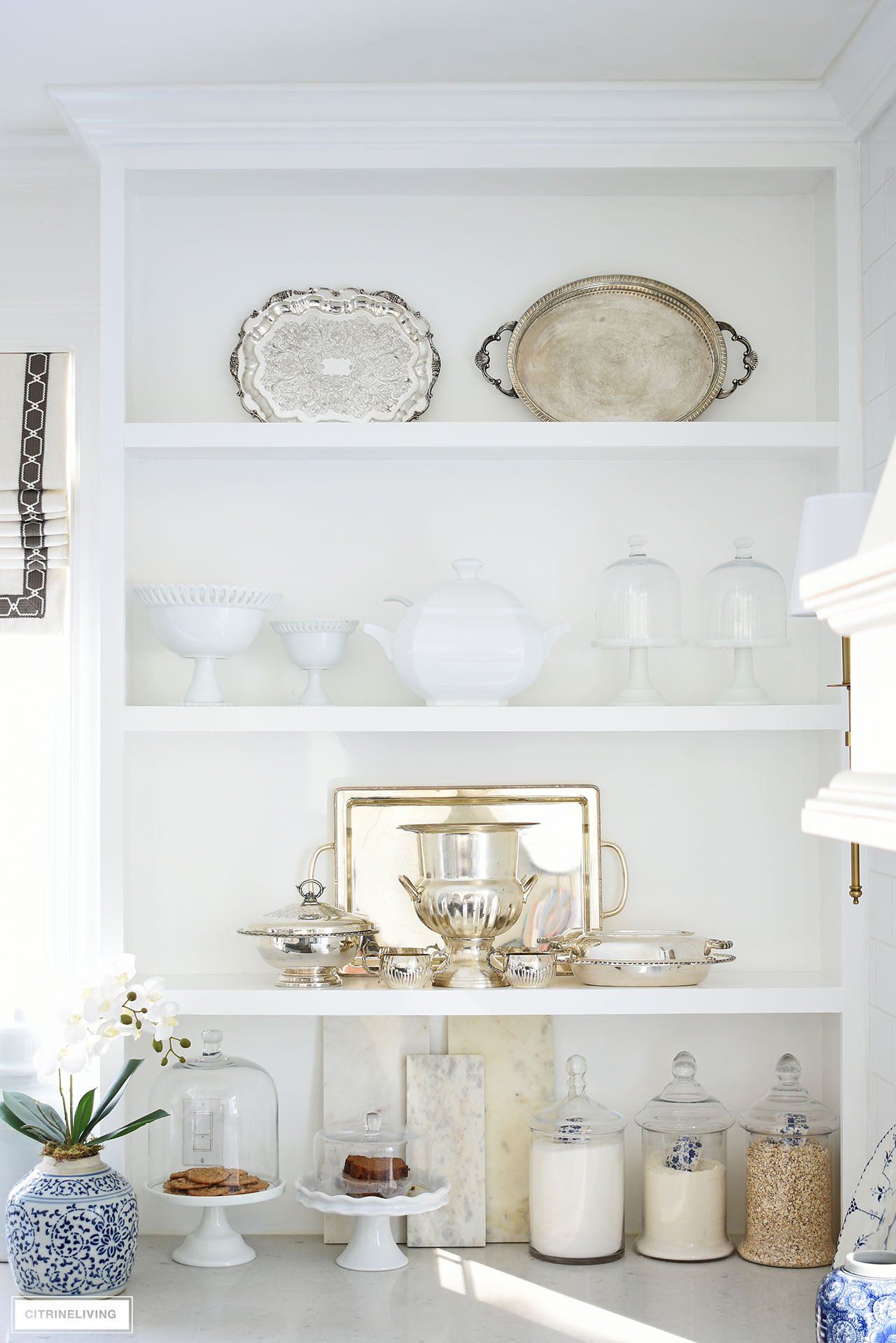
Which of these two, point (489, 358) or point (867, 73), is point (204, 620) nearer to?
point (489, 358)

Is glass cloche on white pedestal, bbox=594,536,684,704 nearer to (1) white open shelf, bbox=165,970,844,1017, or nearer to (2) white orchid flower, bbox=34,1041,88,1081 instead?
(1) white open shelf, bbox=165,970,844,1017

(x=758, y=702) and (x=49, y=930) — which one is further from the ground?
(x=758, y=702)

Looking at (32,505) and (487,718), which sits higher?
(32,505)

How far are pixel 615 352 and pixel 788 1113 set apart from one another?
1.36 metres

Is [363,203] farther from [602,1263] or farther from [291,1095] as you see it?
[602,1263]

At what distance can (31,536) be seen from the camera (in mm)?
2471

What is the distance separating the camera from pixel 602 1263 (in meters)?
2.15

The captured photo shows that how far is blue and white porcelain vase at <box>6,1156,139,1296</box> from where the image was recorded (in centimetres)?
194

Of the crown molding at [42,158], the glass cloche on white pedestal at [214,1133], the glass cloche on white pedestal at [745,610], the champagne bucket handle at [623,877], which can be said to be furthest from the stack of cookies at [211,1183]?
the crown molding at [42,158]

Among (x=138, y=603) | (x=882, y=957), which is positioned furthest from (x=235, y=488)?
(x=882, y=957)

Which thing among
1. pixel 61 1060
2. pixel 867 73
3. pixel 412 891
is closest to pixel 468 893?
pixel 412 891

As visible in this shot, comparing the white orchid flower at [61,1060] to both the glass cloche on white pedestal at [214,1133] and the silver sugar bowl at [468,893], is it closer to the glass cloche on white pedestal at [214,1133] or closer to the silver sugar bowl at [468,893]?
the glass cloche on white pedestal at [214,1133]

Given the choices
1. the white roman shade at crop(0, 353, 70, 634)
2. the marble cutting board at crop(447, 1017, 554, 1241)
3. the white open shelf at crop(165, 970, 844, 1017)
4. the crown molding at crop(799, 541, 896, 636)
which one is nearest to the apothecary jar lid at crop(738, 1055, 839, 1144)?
the white open shelf at crop(165, 970, 844, 1017)

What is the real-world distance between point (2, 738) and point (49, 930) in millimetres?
379
